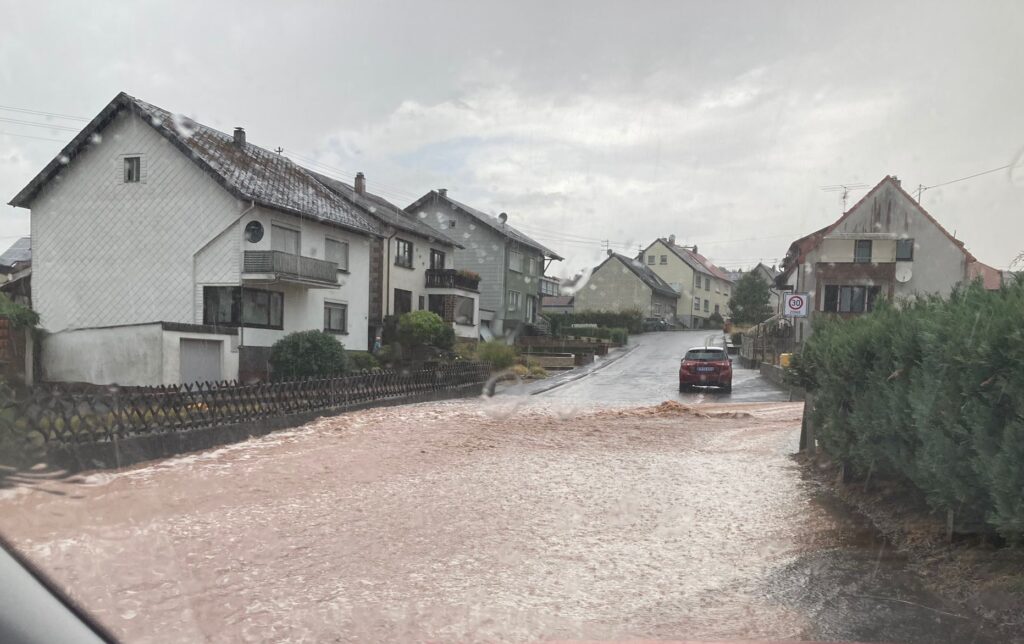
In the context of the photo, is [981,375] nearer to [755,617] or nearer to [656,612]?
[755,617]

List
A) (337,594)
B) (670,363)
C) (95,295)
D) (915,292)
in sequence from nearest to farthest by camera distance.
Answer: (337,594) < (915,292) < (95,295) < (670,363)

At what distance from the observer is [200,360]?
62.6 feet

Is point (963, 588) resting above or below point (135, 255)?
below

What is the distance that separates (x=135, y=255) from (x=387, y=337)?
1120 centimetres

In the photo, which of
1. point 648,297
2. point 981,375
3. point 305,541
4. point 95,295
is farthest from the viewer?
point 648,297

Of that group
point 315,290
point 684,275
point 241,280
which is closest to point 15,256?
point 241,280

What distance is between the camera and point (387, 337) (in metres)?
31.9

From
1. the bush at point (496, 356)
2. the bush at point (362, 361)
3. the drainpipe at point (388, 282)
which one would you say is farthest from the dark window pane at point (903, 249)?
the drainpipe at point (388, 282)

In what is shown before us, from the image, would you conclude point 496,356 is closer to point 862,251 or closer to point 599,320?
point 862,251

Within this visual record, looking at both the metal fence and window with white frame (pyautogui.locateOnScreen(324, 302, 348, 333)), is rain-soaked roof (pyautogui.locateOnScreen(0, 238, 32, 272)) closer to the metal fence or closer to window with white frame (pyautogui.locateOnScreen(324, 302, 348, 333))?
window with white frame (pyautogui.locateOnScreen(324, 302, 348, 333))

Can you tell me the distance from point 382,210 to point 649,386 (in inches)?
644

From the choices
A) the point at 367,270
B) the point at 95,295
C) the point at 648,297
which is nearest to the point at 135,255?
the point at 95,295

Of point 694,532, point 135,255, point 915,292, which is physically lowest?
point 694,532

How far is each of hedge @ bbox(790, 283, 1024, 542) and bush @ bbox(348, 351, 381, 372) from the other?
65.1ft
